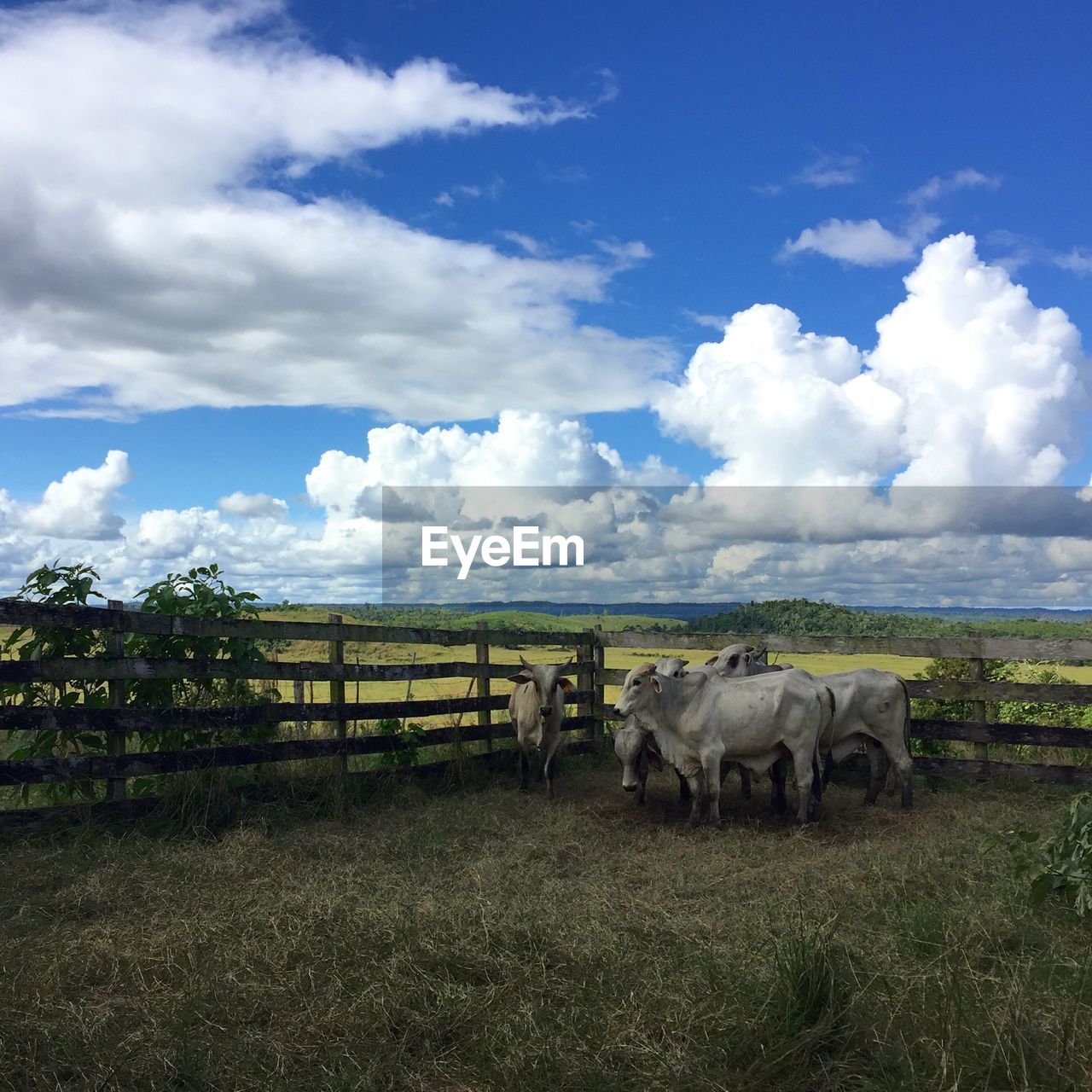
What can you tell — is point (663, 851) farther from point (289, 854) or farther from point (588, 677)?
point (588, 677)

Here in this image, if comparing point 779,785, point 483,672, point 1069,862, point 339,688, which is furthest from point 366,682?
point 1069,862

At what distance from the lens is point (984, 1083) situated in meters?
3.58

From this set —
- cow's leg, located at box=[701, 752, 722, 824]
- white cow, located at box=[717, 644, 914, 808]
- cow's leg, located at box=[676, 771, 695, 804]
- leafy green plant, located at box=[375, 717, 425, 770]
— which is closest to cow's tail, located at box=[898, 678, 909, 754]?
white cow, located at box=[717, 644, 914, 808]

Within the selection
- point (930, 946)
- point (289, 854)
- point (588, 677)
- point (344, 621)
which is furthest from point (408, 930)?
point (588, 677)

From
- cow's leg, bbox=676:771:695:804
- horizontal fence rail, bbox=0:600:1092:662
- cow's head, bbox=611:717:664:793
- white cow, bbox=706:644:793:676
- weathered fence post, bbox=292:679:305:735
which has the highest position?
horizontal fence rail, bbox=0:600:1092:662

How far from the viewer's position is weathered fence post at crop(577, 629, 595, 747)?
12.7 meters

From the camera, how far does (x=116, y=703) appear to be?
8219mm

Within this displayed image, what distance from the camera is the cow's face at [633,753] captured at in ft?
31.4

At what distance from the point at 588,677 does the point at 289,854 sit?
600cm

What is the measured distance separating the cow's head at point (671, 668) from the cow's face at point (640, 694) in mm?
190

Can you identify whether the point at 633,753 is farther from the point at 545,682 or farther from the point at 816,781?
the point at 816,781

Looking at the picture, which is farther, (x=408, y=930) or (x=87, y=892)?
(x=87, y=892)

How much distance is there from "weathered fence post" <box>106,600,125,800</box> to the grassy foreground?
0.46 metres

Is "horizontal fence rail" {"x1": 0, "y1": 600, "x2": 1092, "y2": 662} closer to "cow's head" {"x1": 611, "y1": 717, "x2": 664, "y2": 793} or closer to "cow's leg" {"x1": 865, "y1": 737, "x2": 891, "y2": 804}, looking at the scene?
"cow's leg" {"x1": 865, "y1": 737, "x2": 891, "y2": 804}
